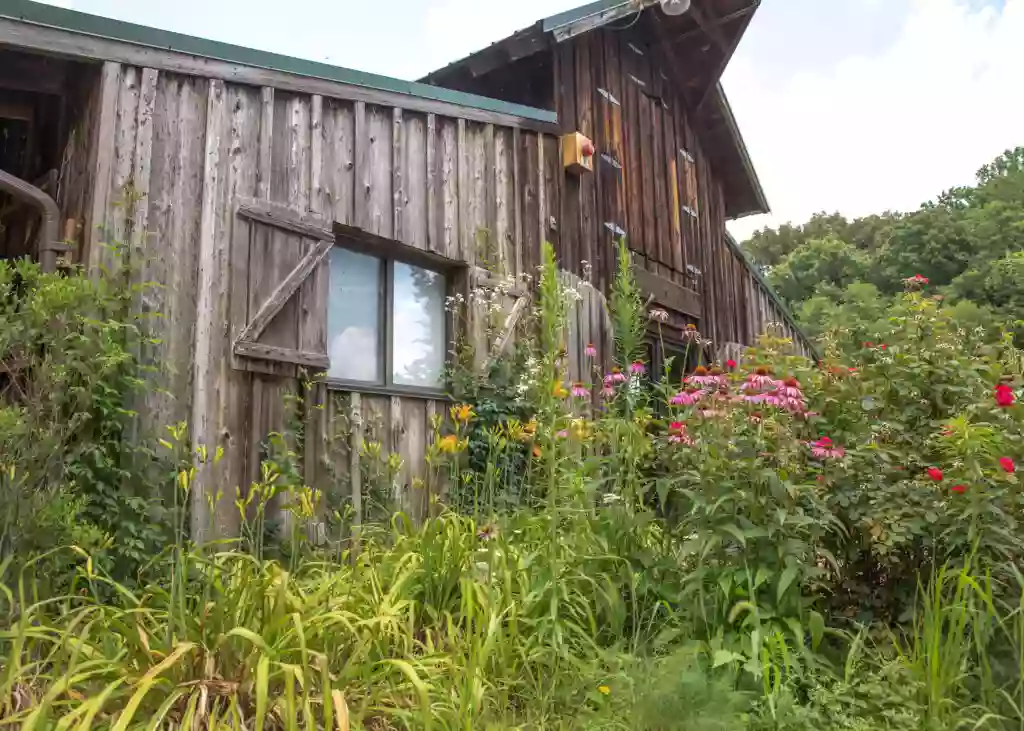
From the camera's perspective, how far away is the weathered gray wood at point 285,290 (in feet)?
15.7

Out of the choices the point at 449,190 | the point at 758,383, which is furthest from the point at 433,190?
the point at 758,383

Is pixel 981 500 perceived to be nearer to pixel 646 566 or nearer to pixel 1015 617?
pixel 1015 617

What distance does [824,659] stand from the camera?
2959 mm

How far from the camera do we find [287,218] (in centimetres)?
511

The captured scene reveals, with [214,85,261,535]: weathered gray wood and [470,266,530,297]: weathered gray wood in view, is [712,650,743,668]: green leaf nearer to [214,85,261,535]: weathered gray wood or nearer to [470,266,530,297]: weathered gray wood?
[214,85,261,535]: weathered gray wood

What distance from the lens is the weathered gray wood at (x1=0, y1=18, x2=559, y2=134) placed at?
4180mm

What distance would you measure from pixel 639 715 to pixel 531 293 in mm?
4557

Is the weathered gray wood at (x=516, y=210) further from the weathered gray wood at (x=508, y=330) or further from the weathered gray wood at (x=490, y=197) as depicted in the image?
the weathered gray wood at (x=508, y=330)

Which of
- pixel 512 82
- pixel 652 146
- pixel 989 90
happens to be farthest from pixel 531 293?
pixel 989 90

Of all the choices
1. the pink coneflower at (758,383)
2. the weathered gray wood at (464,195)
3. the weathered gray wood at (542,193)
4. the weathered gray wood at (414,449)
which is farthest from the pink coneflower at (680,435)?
the weathered gray wood at (542,193)

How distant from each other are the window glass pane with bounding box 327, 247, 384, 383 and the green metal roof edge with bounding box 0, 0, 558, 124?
120cm

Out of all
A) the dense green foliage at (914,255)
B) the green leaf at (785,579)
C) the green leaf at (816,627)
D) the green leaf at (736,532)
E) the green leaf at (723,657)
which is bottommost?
the green leaf at (723,657)

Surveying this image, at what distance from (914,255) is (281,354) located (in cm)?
2621

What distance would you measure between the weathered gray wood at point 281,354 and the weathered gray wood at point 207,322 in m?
0.17
